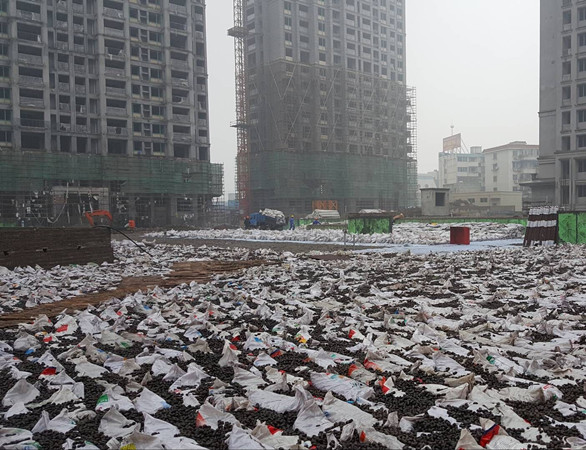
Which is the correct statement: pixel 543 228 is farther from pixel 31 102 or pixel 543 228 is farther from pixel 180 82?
pixel 180 82

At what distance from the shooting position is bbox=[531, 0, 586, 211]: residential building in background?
5253 cm

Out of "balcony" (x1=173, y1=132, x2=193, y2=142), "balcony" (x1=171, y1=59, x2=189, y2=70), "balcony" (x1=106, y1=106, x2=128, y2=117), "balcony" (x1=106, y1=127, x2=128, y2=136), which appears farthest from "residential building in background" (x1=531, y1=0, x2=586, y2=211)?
"balcony" (x1=106, y1=106, x2=128, y2=117)

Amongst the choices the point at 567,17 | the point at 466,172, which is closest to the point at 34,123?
the point at 567,17

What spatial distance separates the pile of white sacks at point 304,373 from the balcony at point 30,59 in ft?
164

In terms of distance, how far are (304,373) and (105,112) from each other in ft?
177

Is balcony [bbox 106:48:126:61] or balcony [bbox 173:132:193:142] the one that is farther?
balcony [bbox 173:132:193:142]

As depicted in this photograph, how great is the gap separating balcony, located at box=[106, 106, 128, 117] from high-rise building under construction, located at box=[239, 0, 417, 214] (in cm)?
2261

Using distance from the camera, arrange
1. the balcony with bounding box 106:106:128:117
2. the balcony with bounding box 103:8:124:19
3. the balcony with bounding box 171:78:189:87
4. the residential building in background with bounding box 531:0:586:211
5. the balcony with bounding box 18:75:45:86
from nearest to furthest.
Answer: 1. the balcony with bounding box 18:75:45:86
2. the residential building in background with bounding box 531:0:586:211
3. the balcony with bounding box 106:106:128:117
4. the balcony with bounding box 103:8:124:19
5. the balcony with bounding box 171:78:189:87

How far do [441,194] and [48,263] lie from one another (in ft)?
132

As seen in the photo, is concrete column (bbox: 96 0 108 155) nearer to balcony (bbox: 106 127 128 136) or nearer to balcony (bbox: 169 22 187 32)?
balcony (bbox: 106 127 128 136)

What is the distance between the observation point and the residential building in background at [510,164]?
10500 cm

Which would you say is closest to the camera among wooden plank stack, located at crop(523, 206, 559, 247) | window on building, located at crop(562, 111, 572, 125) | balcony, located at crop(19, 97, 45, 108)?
wooden plank stack, located at crop(523, 206, 559, 247)

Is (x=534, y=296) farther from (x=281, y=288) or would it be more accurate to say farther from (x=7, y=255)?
(x=7, y=255)

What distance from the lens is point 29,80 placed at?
48531 mm
